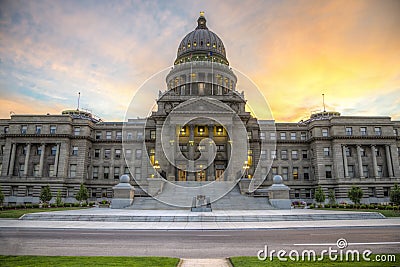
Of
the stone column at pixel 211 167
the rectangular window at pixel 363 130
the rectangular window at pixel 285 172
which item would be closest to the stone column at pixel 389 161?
the rectangular window at pixel 363 130

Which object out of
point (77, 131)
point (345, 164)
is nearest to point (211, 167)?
point (345, 164)

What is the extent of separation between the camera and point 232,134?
57938 millimetres

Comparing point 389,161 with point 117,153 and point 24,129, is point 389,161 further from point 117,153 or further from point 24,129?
point 24,129

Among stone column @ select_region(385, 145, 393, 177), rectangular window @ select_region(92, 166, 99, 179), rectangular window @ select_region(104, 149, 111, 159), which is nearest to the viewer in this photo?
stone column @ select_region(385, 145, 393, 177)

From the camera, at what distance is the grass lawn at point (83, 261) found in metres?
8.69

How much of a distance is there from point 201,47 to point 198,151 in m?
35.6

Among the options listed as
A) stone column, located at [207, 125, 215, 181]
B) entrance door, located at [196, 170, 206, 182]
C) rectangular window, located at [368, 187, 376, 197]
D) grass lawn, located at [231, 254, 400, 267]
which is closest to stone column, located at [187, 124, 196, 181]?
entrance door, located at [196, 170, 206, 182]

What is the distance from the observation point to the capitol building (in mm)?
58156

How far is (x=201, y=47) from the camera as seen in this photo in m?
82.2

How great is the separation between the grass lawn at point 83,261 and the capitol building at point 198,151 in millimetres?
→ 43889

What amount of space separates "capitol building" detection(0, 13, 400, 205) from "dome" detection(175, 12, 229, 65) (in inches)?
535

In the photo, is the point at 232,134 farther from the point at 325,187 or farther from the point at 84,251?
the point at 84,251

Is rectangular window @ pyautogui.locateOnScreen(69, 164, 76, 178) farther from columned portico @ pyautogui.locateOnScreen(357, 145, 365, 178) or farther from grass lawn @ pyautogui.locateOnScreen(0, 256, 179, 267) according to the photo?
columned portico @ pyautogui.locateOnScreen(357, 145, 365, 178)

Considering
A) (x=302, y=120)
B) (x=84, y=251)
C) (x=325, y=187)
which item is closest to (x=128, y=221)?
(x=84, y=251)
